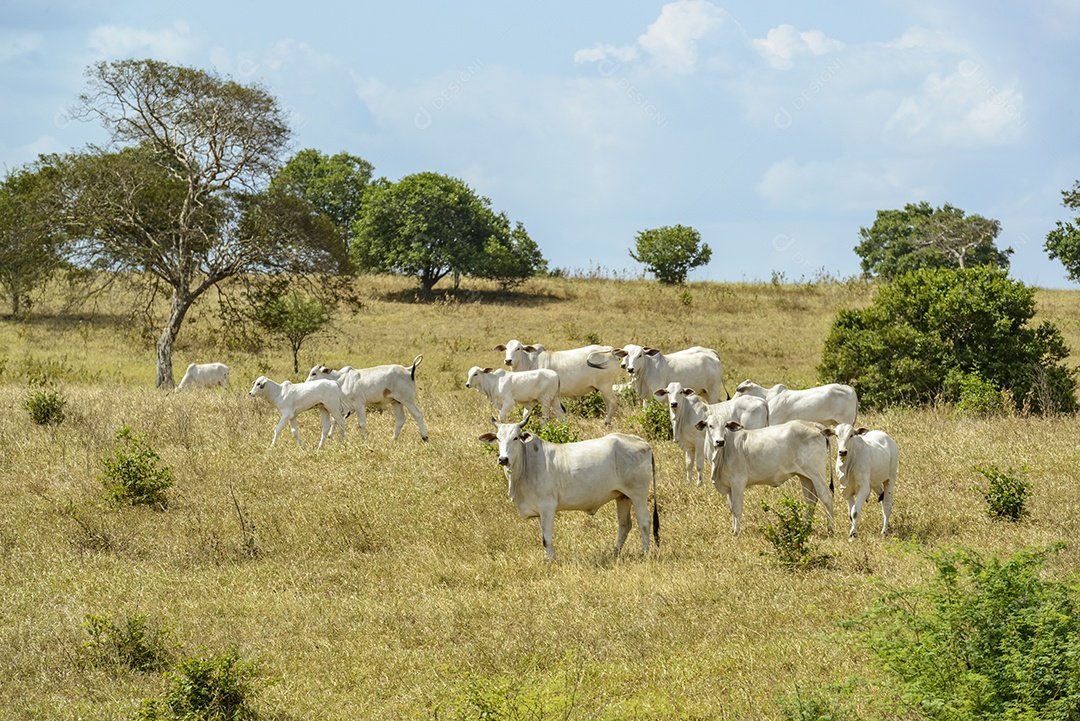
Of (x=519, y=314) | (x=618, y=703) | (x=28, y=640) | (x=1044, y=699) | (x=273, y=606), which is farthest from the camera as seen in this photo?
(x=519, y=314)

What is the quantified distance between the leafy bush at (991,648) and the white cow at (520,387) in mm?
12187

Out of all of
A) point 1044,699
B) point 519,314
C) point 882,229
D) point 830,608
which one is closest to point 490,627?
point 830,608

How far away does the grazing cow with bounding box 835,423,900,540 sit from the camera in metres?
12.4

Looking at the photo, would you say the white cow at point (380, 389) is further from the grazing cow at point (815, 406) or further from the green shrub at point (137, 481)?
the grazing cow at point (815, 406)

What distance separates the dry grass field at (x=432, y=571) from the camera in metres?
7.99

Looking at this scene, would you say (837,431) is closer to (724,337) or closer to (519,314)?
(724,337)

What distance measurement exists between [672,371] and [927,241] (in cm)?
6351

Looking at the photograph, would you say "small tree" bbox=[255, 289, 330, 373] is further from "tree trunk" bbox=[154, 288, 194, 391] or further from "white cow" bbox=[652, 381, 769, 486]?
"white cow" bbox=[652, 381, 769, 486]

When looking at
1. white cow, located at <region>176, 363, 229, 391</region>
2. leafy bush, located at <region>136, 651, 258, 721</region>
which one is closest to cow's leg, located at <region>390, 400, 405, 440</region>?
leafy bush, located at <region>136, 651, 258, 721</region>

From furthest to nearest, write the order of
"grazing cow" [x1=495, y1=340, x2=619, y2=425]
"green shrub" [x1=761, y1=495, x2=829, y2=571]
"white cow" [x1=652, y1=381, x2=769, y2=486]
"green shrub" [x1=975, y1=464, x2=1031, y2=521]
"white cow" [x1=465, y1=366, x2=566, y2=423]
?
"grazing cow" [x1=495, y1=340, x2=619, y2=425] < "white cow" [x1=465, y1=366, x2=566, y2=423] < "white cow" [x1=652, y1=381, x2=769, y2=486] < "green shrub" [x1=975, y1=464, x2=1031, y2=521] < "green shrub" [x1=761, y1=495, x2=829, y2=571]

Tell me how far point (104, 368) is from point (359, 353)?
28.3ft

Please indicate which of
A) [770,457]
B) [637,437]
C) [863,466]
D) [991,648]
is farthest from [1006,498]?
[991,648]

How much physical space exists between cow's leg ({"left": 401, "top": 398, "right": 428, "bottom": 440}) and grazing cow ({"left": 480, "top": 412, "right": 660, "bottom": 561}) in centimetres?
634

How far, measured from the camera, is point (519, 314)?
4766cm
